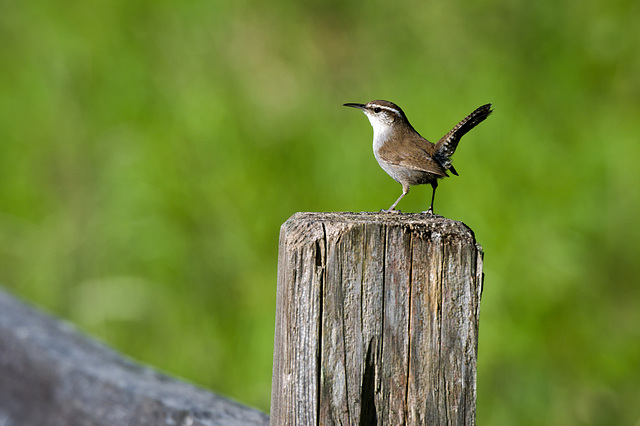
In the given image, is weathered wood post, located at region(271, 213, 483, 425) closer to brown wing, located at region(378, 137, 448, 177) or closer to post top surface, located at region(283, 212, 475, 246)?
post top surface, located at region(283, 212, 475, 246)

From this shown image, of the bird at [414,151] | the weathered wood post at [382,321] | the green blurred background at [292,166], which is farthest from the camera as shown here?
the green blurred background at [292,166]

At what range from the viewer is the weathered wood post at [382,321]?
5.13ft

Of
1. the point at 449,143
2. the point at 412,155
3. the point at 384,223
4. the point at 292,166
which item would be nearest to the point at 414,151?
the point at 412,155

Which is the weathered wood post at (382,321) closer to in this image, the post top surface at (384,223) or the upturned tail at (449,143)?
the post top surface at (384,223)

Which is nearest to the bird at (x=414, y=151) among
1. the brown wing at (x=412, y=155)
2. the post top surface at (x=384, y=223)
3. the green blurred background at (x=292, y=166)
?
the brown wing at (x=412, y=155)

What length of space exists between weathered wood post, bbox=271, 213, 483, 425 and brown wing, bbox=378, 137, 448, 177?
1.29 meters

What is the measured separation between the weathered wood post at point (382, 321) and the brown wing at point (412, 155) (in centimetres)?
129

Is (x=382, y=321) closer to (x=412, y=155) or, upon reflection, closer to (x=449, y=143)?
(x=412, y=155)

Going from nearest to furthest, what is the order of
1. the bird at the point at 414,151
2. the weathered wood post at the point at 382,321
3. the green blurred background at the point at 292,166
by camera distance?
1. the weathered wood post at the point at 382,321
2. the bird at the point at 414,151
3. the green blurred background at the point at 292,166

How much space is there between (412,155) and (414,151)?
0.05m

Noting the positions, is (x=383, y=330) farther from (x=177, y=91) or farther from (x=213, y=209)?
(x=177, y=91)

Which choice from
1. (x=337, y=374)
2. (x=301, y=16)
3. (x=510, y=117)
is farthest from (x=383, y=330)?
(x=301, y=16)

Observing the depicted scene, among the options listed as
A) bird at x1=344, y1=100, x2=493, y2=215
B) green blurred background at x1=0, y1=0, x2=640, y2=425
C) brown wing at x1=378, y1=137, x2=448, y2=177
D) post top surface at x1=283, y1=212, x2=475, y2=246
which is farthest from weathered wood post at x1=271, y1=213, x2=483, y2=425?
green blurred background at x1=0, y1=0, x2=640, y2=425

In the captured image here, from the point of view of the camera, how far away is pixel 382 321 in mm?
1569
